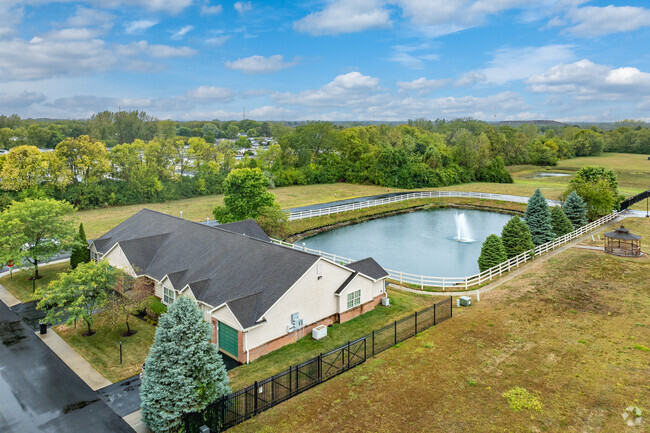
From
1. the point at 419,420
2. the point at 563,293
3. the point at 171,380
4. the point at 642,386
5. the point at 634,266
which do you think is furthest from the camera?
the point at 634,266

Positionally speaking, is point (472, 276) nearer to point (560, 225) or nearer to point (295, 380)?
point (295, 380)

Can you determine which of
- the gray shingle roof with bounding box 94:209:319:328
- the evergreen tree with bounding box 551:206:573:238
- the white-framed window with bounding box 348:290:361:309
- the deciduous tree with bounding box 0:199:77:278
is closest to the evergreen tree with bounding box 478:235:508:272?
the evergreen tree with bounding box 551:206:573:238

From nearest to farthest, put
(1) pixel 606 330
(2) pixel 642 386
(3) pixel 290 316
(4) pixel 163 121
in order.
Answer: (2) pixel 642 386
(3) pixel 290 316
(1) pixel 606 330
(4) pixel 163 121

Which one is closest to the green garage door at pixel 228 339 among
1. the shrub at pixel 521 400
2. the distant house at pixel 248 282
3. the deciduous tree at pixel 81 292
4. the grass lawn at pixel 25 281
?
the distant house at pixel 248 282

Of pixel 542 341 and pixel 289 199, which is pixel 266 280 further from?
pixel 289 199

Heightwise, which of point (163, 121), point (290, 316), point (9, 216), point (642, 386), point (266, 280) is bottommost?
point (642, 386)

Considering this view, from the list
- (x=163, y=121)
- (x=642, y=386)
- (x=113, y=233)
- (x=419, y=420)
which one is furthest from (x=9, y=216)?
(x=163, y=121)
